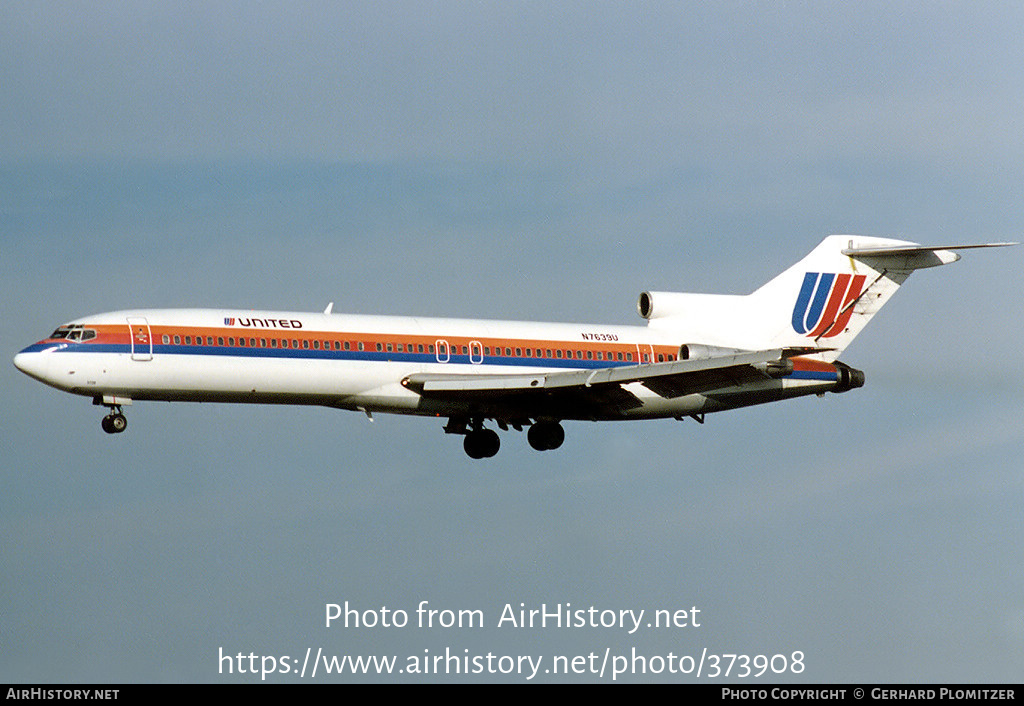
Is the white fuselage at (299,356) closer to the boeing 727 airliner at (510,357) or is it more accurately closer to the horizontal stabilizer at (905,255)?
the boeing 727 airliner at (510,357)

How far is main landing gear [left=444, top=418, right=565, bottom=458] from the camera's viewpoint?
185 ft

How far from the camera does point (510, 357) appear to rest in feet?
178

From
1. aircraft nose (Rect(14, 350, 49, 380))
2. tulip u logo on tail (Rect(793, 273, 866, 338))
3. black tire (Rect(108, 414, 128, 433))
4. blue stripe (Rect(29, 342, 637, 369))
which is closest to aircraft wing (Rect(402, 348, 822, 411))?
blue stripe (Rect(29, 342, 637, 369))

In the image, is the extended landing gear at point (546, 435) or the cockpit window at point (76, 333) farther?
the extended landing gear at point (546, 435)

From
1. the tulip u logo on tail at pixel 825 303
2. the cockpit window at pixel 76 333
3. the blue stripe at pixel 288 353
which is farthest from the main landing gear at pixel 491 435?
the cockpit window at pixel 76 333

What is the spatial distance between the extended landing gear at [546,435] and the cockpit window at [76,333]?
49.5ft

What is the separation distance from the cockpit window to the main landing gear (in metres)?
12.6

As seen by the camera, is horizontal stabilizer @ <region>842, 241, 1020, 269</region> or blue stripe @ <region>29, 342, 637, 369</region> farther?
horizontal stabilizer @ <region>842, 241, 1020, 269</region>

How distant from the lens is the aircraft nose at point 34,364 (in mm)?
48844

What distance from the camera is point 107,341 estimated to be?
49031mm

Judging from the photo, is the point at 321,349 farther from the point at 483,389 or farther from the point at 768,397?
the point at 768,397

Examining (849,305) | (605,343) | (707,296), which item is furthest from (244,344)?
(849,305)

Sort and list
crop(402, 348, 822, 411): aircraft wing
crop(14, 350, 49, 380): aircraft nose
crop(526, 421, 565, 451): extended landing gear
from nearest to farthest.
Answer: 1. crop(14, 350, 49, 380): aircraft nose
2. crop(402, 348, 822, 411): aircraft wing
3. crop(526, 421, 565, 451): extended landing gear

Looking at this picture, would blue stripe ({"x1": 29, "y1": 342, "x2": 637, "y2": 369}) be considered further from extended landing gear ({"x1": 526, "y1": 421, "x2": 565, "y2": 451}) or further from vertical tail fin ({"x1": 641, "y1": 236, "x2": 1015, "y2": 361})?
vertical tail fin ({"x1": 641, "y1": 236, "x2": 1015, "y2": 361})
